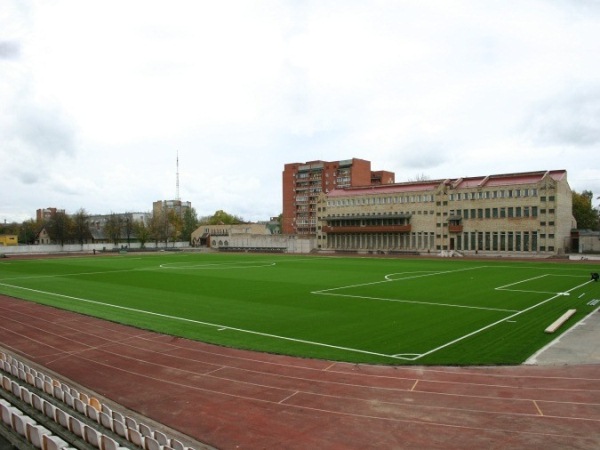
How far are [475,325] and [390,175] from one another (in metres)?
147

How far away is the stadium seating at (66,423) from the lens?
34.6 ft

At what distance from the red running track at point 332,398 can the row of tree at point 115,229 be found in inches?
4685

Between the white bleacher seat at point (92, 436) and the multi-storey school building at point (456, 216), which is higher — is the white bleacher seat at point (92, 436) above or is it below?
below

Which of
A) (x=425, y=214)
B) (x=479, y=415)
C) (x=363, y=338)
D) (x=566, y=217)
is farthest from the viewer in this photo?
(x=425, y=214)

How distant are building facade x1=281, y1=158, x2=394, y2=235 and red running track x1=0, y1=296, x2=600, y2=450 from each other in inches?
5014

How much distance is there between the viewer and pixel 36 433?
11.1 metres

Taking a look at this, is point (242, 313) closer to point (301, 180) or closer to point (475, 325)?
point (475, 325)

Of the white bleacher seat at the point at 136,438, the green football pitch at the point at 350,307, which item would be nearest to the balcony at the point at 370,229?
the green football pitch at the point at 350,307

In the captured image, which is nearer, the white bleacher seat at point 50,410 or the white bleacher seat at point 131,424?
the white bleacher seat at point 131,424

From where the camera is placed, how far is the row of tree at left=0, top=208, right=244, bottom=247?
132 metres

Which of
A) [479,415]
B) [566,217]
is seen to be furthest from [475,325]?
[566,217]

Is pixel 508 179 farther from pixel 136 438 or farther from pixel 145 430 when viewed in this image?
pixel 136 438

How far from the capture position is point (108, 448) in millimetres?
10320

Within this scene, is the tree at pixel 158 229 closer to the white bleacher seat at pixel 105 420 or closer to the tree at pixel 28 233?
the tree at pixel 28 233
